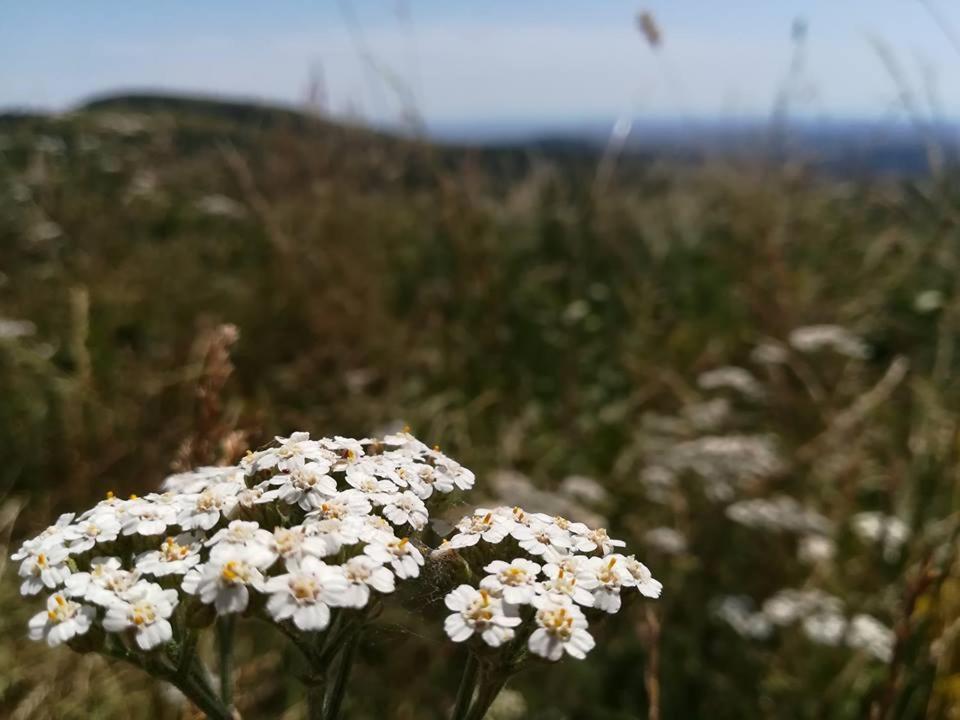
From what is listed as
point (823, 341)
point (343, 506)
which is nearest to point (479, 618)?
point (343, 506)

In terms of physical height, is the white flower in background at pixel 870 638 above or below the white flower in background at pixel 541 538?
below

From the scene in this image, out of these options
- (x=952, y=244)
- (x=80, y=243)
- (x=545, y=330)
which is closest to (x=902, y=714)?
(x=545, y=330)

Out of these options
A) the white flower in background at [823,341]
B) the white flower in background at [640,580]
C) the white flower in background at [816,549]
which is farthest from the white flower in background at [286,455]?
the white flower in background at [823,341]

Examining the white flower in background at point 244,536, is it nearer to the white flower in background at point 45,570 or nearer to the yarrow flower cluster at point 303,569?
the yarrow flower cluster at point 303,569

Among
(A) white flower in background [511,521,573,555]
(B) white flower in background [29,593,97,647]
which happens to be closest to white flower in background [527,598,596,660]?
(A) white flower in background [511,521,573,555]

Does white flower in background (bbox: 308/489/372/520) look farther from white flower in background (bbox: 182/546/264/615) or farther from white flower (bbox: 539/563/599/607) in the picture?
white flower (bbox: 539/563/599/607)

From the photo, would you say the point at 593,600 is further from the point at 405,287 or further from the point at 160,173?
the point at 160,173

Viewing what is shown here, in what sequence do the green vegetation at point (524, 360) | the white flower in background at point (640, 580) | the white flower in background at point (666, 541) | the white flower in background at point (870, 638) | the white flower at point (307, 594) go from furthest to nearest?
the white flower in background at point (666, 541), the green vegetation at point (524, 360), the white flower in background at point (870, 638), the white flower in background at point (640, 580), the white flower at point (307, 594)
